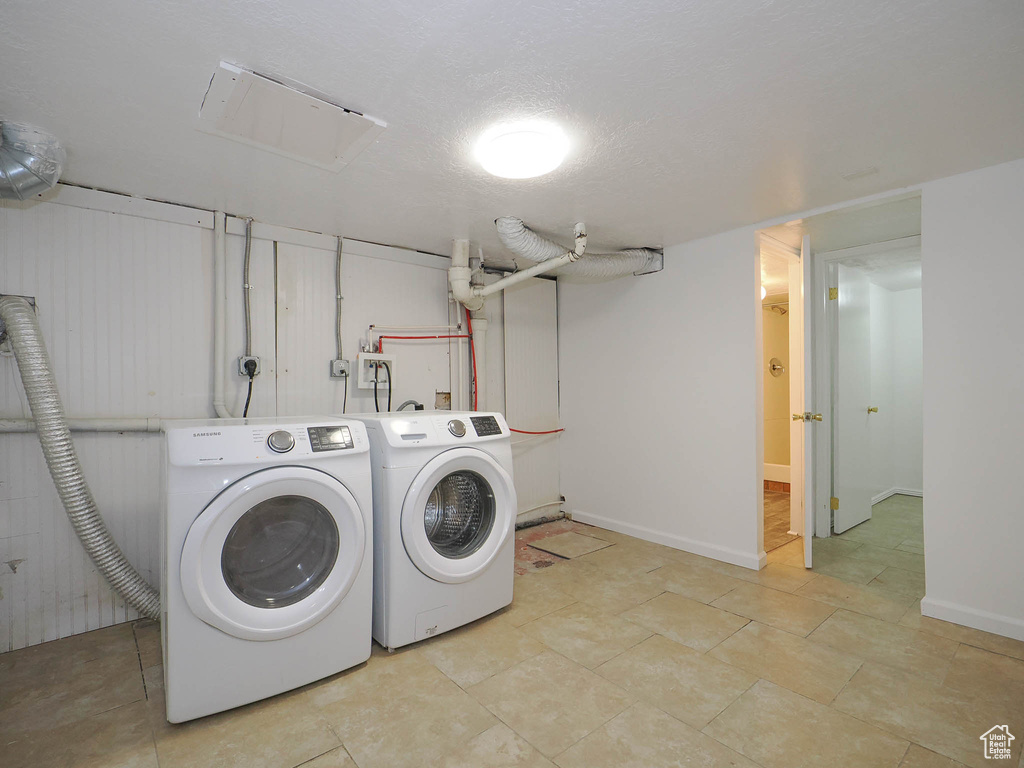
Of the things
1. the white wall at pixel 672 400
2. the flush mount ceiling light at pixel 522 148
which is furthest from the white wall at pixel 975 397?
the flush mount ceiling light at pixel 522 148

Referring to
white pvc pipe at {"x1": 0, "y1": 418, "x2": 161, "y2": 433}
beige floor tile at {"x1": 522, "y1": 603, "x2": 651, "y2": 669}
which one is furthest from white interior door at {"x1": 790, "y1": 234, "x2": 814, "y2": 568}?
white pvc pipe at {"x1": 0, "y1": 418, "x2": 161, "y2": 433}

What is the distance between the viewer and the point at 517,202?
2.53 metres

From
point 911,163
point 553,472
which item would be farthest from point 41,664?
point 911,163

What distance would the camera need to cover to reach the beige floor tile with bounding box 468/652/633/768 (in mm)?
1587

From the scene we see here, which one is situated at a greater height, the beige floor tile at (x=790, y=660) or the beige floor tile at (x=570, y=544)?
the beige floor tile at (x=790, y=660)

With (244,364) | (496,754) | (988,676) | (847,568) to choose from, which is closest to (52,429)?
(244,364)

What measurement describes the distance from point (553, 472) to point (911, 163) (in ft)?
9.84

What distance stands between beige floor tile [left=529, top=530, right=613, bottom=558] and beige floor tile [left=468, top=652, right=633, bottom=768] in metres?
1.32

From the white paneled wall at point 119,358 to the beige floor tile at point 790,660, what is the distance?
2519mm

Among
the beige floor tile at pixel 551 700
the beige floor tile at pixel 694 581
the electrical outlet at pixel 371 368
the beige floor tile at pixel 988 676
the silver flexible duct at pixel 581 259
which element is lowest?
the beige floor tile at pixel 551 700

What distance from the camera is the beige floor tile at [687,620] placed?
216cm

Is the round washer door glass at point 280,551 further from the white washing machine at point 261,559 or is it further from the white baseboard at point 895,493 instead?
the white baseboard at point 895,493

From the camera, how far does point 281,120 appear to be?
5.60ft

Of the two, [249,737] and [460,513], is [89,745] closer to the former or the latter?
[249,737]
